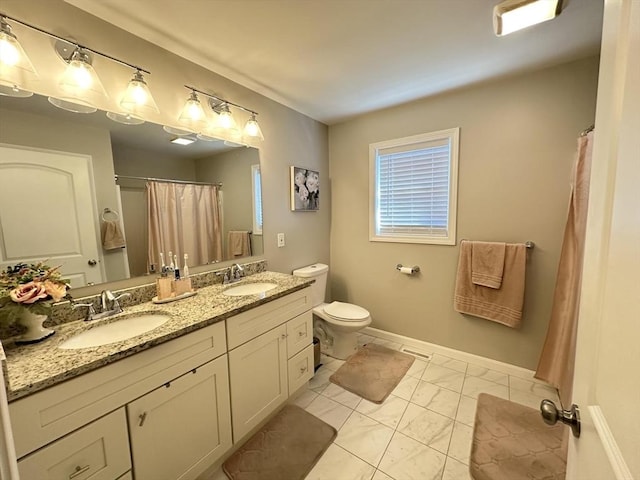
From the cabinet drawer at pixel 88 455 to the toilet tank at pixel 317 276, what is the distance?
1632mm

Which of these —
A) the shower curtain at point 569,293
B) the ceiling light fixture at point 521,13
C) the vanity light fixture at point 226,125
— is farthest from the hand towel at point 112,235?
the shower curtain at point 569,293

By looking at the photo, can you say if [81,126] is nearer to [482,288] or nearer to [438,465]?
[438,465]

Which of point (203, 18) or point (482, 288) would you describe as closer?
point (203, 18)

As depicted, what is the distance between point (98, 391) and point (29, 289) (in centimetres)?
49

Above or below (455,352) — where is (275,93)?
above

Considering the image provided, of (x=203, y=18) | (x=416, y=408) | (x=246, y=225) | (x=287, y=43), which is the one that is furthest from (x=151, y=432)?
(x=287, y=43)

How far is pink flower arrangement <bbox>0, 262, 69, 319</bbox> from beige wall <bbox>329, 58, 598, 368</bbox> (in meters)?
2.31

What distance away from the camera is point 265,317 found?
1.58 m

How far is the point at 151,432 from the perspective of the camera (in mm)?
1086

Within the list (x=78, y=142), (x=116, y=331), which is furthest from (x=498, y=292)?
(x=78, y=142)

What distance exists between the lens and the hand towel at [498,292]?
6.47ft

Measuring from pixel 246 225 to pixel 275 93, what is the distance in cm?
111

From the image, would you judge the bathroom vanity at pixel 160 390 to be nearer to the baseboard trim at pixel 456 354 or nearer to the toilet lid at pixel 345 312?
the toilet lid at pixel 345 312

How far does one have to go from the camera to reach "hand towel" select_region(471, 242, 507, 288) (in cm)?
203
